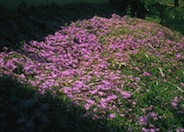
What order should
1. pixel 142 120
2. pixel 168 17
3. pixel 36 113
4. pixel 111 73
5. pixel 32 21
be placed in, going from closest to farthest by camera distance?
1. pixel 36 113
2. pixel 142 120
3. pixel 111 73
4. pixel 32 21
5. pixel 168 17

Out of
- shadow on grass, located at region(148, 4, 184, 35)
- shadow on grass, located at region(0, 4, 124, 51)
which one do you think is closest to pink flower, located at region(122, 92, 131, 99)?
shadow on grass, located at region(0, 4, 124, 51)

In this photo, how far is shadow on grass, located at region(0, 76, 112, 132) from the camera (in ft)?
12.7

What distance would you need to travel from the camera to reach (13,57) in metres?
6.42

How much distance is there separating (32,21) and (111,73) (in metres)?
3.77

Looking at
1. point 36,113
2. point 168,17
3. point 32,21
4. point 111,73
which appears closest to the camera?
point 36,113

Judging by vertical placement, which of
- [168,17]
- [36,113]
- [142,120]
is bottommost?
[168,17]

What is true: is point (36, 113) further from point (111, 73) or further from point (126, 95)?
point (111, 73)

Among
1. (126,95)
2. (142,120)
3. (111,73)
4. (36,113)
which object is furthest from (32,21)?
(36,113)

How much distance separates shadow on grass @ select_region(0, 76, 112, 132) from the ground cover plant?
0.22 meters

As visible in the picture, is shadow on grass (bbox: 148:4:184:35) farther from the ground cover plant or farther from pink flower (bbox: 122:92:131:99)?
pink flower (bbox: 122:92:131:99)

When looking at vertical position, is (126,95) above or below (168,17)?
above

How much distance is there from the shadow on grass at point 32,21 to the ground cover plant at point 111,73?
0.32 m

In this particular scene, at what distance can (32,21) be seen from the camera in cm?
920

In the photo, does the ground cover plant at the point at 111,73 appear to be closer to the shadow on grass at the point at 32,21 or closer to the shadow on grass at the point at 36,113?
the shadow on grass at the point at 36,113
